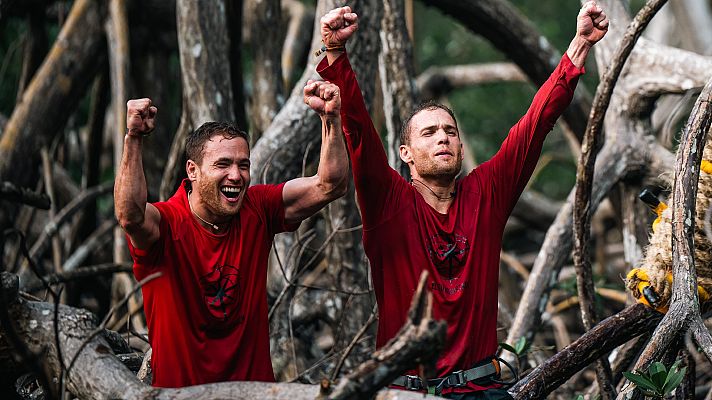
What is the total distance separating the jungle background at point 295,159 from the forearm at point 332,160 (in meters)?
0.70

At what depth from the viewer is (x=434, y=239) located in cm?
266

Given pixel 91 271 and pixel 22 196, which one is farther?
pixel 91 271

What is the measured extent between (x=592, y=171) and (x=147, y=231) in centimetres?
167

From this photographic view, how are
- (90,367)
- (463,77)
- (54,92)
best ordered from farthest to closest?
(463,77) < (54,92) < (90,367)

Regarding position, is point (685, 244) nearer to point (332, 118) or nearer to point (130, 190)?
point (332, 118)

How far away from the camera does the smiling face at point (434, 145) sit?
268 cm

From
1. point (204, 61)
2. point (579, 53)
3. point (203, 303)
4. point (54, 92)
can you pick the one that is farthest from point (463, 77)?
point (203, 303)

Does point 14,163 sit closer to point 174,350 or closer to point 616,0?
point 174,350

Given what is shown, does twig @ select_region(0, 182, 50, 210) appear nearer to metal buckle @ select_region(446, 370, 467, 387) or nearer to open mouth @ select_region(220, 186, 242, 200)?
open mouth @ select_region(220, 186, 242, 200)

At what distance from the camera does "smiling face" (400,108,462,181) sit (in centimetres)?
268

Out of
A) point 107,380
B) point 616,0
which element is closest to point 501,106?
point 616,0

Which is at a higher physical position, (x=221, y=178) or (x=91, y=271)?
(x=221, y=178)

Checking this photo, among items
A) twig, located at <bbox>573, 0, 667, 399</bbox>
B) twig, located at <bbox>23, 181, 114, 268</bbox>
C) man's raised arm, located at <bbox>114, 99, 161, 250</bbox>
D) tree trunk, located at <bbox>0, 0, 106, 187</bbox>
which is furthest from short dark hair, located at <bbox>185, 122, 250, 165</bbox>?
twig, located at <bbox>23, 181, 114, 268</bbox>

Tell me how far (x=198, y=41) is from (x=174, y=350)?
215 centimetres
